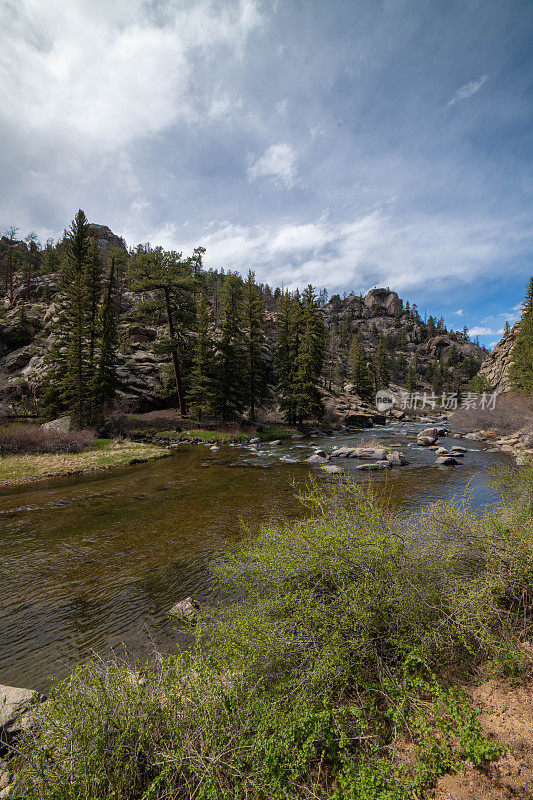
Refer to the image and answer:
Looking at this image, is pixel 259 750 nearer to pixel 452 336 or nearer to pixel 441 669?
pixel 441 669

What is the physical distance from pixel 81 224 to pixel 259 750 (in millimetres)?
46936

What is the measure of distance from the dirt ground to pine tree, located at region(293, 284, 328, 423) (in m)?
31.1

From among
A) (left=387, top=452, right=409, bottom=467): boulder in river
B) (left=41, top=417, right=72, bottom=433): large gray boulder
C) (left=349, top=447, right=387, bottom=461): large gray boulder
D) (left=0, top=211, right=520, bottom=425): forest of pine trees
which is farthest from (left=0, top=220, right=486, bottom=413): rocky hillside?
(left=387, top=452, right=409, bottom=467): boulder in river

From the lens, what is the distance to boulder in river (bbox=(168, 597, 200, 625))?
19.1ft

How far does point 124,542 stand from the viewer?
30.5ft

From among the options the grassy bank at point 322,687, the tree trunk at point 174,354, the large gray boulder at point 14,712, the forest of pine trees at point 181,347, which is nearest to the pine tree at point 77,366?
the forest of pine trees at point 181,347

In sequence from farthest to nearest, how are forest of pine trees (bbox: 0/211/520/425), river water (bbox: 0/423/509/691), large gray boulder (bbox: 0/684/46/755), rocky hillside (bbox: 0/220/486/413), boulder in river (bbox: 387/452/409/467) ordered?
1. rocky hillside (bbox: 0/220/486/413)
2. forest of pine trees (bbox: 0/211/520/425)
3. boulder in river (bbox: 387/452/409/467)
4. river water (bbox: 0/423/509/691)
5. large gray boulder (bbox: 0/684/46/755)

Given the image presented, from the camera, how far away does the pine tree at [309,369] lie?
3459 centimetres

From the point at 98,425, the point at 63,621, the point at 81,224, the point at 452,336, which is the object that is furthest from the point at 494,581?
the point at 452,336

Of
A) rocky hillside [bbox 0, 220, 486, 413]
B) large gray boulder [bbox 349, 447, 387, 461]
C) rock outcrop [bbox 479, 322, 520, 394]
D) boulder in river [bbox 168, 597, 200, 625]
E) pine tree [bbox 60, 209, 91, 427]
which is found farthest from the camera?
rock outcrop [bbox 479, 322, 520, 394]

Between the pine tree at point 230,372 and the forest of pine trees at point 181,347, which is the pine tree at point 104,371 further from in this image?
the pine tree at point 230,372

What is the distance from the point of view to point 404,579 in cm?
402

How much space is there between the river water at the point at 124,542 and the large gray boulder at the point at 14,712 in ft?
2.66

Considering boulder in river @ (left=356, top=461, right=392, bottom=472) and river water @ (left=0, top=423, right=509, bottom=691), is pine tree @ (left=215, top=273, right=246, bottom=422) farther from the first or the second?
boulder in river @ (left=356, top=461, right=392, bottom=472)
